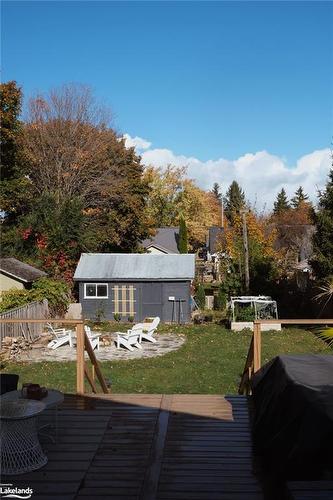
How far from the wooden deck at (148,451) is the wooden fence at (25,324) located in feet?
32.1

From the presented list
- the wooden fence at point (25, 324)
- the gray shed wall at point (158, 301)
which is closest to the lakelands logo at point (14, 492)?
the wooden fence at point (25, 324)

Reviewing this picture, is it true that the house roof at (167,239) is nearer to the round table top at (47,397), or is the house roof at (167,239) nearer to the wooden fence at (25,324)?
the wooden fence at (25,324)

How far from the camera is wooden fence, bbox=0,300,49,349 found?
54.9 ft

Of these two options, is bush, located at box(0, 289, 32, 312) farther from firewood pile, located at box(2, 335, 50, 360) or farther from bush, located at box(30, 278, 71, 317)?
firewood pile, located at box(2, 335, 50, 360)

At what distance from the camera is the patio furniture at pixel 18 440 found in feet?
16.3

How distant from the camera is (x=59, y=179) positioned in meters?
30.0

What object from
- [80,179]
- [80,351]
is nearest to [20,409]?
[80,351]

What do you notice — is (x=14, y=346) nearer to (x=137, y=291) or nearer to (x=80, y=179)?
(x=137, y=291)

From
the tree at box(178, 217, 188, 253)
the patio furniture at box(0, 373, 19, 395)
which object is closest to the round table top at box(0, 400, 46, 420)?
the patio furniture at box(0, 373, 19, 395)

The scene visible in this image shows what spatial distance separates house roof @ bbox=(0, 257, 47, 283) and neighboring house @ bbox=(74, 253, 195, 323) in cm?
262

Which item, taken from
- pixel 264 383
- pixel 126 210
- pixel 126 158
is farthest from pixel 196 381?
pixel 126 158

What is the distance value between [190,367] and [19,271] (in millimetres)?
10194

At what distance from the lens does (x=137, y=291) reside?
2419 cm

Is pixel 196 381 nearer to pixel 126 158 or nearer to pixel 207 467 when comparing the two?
pixel 207 467
